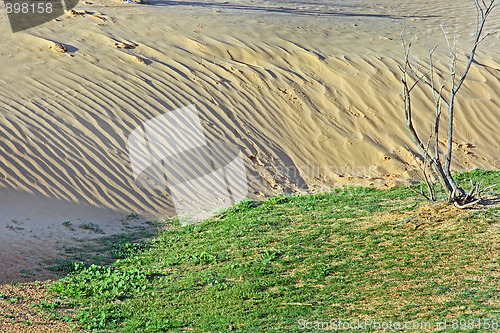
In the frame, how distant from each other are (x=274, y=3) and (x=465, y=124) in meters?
7.37

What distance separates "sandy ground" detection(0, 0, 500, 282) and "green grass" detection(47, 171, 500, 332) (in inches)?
50.3

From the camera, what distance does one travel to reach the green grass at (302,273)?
15.4ft

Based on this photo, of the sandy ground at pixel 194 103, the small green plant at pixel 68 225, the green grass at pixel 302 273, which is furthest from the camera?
the sandy ground at pixel 194 103

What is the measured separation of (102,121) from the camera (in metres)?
9.41

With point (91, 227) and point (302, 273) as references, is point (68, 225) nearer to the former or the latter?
point (91, 227)

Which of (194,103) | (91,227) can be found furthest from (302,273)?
(194,103)

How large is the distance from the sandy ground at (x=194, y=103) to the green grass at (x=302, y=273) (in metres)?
1.28

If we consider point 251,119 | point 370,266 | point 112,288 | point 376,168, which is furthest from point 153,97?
point 370,266

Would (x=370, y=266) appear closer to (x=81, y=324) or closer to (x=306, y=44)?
(x=81, y=324)

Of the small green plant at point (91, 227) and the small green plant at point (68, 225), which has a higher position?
the small green plant at point (68, 225)

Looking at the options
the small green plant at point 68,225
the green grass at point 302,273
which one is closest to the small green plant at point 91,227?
the small green plant at point 68,225

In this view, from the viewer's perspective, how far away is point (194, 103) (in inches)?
410

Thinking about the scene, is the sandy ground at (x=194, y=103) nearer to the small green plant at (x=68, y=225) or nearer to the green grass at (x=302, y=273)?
the small green plant at (x=68, y=225)

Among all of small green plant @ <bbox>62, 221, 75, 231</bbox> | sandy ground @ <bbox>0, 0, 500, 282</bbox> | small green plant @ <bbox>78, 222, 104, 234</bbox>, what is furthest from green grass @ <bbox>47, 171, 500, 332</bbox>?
sandy ground @ <bbox>0, 0, 500, 282</bbox>
